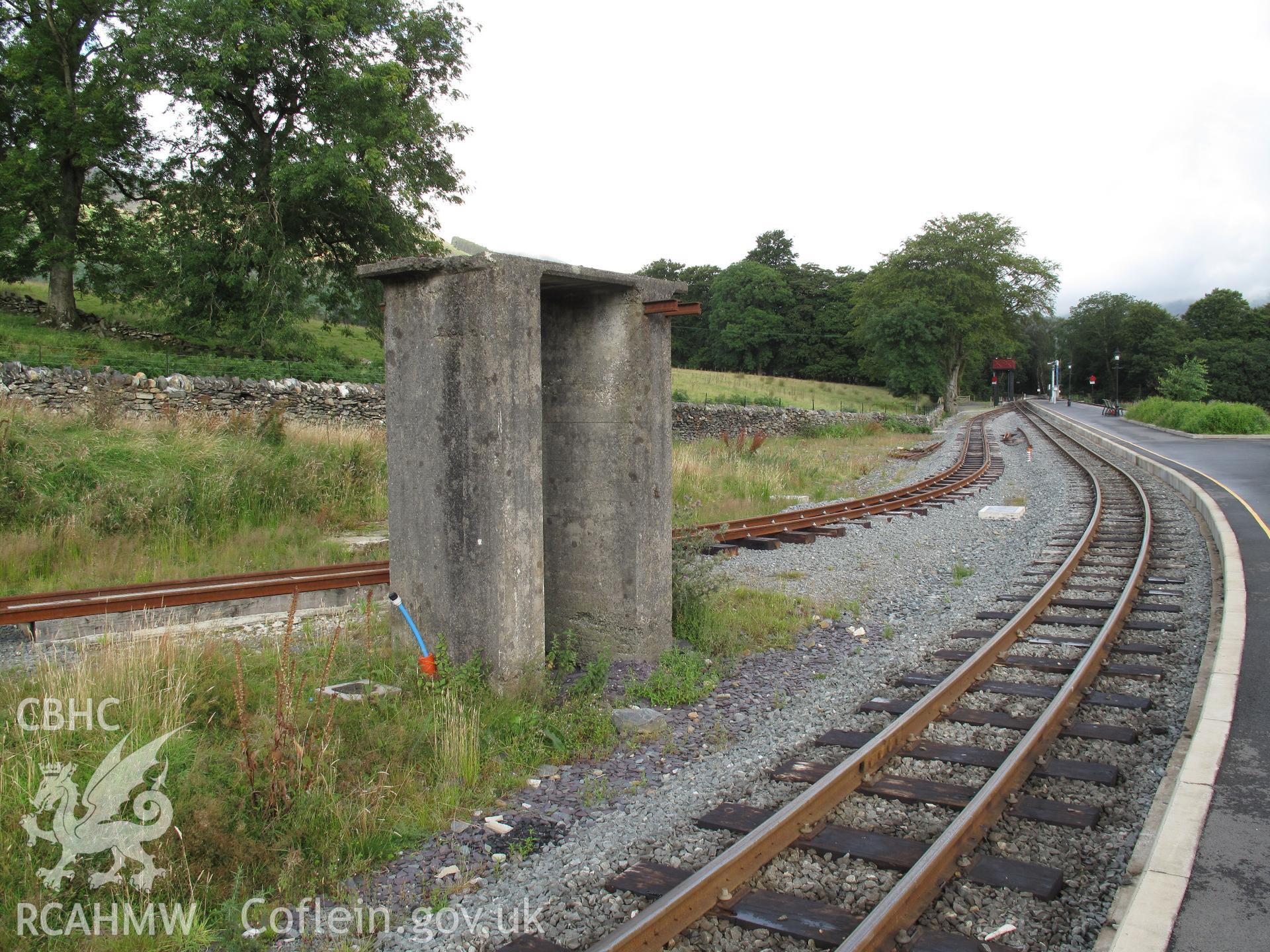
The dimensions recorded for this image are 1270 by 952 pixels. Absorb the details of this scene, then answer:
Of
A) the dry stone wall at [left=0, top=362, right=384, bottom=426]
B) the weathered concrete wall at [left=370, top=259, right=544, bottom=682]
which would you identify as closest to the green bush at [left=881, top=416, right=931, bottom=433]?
the dry stone wall at [left=0, top=362, right=384, bottom=426]

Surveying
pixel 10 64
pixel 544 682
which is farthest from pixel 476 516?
pixel 10 64

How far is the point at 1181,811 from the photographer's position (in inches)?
181

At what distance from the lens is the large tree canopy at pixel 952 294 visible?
67.8m

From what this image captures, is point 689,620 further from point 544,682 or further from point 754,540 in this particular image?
point 754,540

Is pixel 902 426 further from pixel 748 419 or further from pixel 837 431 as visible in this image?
pixel 748 419

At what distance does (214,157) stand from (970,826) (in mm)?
32699

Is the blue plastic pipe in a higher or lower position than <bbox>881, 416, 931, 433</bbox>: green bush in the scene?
lower

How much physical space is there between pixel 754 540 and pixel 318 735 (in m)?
8.80

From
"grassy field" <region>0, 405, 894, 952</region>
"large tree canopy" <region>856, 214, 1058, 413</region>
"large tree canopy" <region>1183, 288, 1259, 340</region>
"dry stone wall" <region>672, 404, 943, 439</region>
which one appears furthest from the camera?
"large tree canopy" <region>1183, 288, 1259, 340</region>

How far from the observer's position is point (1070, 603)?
9.48m

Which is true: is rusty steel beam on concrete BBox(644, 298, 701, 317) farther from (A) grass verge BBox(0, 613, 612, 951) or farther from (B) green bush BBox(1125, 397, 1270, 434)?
(B) green bush BBox(1125, 397, 1270, 434)

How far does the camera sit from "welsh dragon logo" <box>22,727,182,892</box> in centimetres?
382

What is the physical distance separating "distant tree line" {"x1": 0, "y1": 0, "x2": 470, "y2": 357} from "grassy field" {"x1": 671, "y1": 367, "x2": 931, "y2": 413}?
15831 millimetres

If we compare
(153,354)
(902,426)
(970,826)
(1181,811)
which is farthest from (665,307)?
(902,426)
